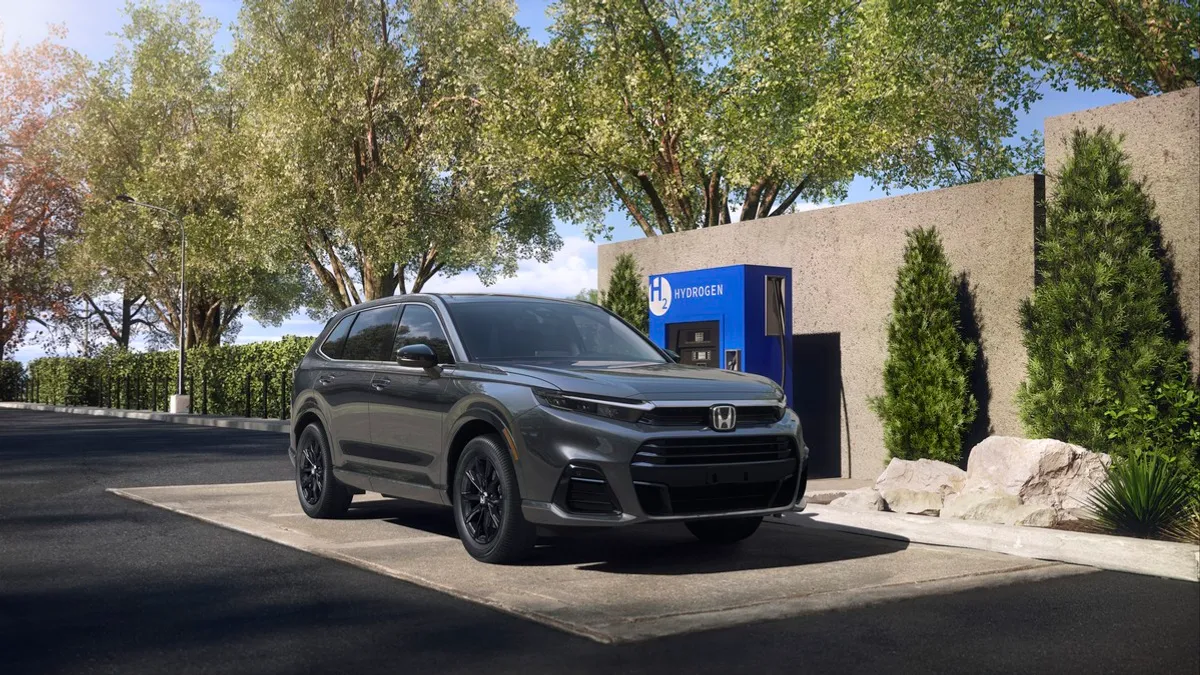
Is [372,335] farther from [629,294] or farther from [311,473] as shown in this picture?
[629,294]

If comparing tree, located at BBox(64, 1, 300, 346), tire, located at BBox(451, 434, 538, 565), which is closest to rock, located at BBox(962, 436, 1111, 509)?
tire, located at BBox(451, 434, 538, 565)

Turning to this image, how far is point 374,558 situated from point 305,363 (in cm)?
300

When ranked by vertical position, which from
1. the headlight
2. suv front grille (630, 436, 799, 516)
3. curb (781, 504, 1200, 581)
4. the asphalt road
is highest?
the headlight

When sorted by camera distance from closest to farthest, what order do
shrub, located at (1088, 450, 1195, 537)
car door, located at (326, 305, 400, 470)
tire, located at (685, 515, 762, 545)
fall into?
shrub, located at (1088, 450, 1195, 537) < tire, located at (685, 515, 762, 545) < car door, located at (326, 305, 400, 470)

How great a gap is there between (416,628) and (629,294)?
11242 mm

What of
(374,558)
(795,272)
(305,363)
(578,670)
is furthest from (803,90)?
(578,670)

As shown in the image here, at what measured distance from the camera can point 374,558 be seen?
306 inches

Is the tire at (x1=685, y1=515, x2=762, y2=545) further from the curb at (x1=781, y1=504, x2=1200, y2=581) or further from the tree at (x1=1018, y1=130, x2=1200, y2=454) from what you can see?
the tree at (x1=1018, y1=130, x2=1200, y2=454)

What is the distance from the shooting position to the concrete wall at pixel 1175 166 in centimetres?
1014

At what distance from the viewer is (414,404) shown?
27.3ft

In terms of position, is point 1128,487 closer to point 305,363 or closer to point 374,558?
point 374,558

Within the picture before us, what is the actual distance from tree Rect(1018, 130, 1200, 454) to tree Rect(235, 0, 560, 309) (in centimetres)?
2301

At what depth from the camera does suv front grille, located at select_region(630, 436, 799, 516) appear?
6867 mm

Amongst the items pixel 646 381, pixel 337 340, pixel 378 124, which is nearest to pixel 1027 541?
pixel 646 381
